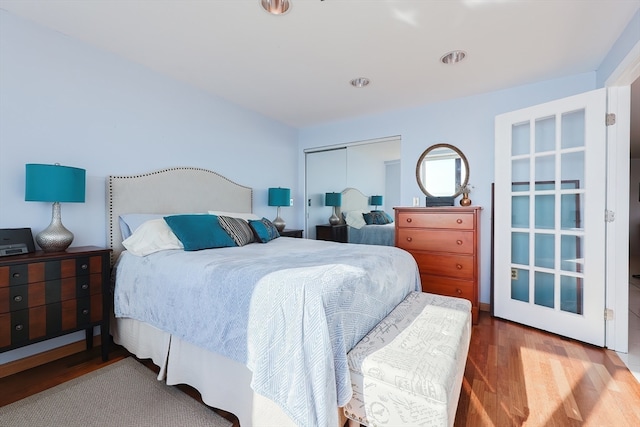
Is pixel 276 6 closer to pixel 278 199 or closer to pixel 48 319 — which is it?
pixel 278 199

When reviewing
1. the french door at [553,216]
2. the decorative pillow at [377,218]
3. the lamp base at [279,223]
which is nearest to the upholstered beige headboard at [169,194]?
the lamp base at [279,223]

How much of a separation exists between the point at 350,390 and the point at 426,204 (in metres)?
2.57

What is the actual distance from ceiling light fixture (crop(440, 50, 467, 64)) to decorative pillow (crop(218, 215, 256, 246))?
2258mm

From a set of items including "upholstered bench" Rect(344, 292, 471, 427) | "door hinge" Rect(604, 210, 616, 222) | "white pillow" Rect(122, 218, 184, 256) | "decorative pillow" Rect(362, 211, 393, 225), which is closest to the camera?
"upholstered bench" Rect(344, 292, 471, 427)

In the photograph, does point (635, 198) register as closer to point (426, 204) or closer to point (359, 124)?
point (426, 204)

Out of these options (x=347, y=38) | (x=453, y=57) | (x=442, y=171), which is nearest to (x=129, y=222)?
(x=347, y=38)

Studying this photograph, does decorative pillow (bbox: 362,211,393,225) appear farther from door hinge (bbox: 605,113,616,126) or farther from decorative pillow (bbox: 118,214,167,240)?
decorative pillow (bbox: 118,214,167,240)

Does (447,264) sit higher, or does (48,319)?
(447,264)

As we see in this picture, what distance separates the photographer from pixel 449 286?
2850 mm

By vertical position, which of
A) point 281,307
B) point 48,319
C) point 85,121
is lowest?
point 48,319

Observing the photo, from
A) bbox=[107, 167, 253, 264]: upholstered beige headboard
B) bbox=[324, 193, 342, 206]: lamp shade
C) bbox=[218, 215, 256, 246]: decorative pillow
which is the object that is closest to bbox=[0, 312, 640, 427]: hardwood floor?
bbox=[107, 167, 253, 264]: upholstered beige headboard

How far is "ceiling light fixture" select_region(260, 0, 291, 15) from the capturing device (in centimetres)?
177

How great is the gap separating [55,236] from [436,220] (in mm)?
3109

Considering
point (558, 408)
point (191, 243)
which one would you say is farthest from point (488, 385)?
point (191, 243)
